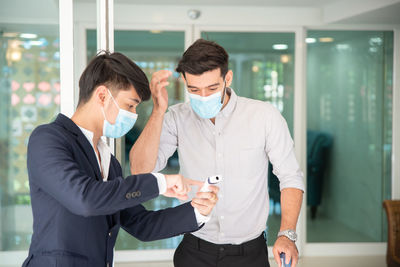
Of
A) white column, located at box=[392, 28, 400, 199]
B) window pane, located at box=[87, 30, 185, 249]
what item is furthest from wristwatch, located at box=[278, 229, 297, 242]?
white column, located at box=[392, 28, 400, 199]

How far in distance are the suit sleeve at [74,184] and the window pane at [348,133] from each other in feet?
13.0

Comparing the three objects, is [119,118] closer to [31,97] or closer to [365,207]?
[31,97]

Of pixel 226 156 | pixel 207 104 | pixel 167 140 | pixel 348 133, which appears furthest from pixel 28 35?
pixel 348 133

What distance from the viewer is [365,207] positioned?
4.96 m

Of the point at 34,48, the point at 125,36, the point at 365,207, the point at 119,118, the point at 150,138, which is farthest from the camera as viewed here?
the point at 365,207

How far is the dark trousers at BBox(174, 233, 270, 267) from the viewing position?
1.98 m

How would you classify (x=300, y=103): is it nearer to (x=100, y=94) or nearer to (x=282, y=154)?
(x=282, y=154)

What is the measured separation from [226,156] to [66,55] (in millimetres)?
856

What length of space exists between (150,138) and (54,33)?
2.16ft

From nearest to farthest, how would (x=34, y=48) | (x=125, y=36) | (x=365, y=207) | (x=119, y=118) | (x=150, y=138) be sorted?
1. (x=119, y=118)
2. (x=150, y=138)
3. (x=34, y=48)
4. (x=125, y=36)
5. (x=365, y=207)

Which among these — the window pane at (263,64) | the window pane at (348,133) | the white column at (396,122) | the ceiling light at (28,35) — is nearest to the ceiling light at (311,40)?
the window pane at (348,133)

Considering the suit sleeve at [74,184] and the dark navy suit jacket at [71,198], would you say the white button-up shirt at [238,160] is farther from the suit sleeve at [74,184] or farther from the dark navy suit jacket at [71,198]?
the suit sleeve at [74,184]

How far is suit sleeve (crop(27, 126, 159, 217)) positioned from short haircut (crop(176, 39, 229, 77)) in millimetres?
764

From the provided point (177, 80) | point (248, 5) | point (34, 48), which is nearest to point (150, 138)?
point (34, 48)
